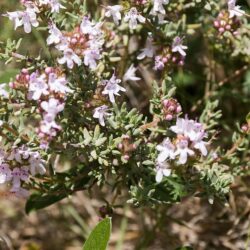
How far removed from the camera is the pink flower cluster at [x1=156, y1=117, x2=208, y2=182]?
175cm

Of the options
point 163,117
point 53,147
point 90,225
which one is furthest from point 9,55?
point 90,225

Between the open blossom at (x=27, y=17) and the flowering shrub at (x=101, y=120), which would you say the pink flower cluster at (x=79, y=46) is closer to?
the flowering shrub at (x=101, y=120)

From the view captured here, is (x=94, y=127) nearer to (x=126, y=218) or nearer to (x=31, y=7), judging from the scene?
(x=31, y=7)

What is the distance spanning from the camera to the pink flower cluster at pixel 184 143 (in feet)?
5.74

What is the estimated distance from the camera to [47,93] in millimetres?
1711

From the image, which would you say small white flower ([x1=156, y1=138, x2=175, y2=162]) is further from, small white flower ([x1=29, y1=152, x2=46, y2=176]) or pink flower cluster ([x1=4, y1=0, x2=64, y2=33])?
pink flower cluster ([x1=4, y1=0, x2=64, y2=33])

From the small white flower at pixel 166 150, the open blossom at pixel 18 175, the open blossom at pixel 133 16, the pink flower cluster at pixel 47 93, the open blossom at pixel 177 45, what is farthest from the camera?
the open blossom at pixel 177 45

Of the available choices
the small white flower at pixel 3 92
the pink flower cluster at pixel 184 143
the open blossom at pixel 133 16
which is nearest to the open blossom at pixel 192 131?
the pink flower cluster at pixel 184 143

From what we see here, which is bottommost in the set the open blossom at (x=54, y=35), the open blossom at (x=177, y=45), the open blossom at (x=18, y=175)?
the open blossom at (x=18, y=175)

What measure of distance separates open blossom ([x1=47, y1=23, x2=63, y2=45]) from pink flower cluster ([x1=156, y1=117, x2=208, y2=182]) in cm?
45

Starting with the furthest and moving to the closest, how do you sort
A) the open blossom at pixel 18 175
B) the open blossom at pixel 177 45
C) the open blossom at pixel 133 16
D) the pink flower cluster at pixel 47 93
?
the open blossom at pixel 177 45
the open blossom at pixel 133 16
the open blossom at pixel 18 175
the pink flower cluster at pixel 47 93

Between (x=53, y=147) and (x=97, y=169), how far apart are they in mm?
225

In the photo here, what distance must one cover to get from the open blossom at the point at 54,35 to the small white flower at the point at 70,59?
66 mm

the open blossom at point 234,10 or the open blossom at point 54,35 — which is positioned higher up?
the open blossom at point 234,10
